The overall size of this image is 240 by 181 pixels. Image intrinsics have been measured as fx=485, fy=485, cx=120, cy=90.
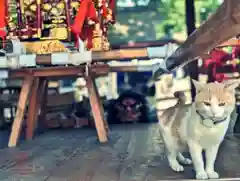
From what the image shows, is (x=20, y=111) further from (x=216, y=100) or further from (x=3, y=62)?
(x=216, y=100)

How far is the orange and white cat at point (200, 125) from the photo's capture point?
151cm

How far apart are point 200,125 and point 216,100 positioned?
0.12 metres

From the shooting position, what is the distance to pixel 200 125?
1583 millimetres

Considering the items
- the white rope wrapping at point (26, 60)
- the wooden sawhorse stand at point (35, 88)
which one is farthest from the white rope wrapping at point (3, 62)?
the wooden sawhorse stand at point (35, 88)

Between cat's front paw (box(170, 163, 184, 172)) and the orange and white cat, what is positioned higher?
the orange and white cat

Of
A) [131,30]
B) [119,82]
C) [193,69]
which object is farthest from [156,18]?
[193,69]

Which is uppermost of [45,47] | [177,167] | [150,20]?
[150,20]

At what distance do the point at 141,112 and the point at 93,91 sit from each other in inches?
48.3

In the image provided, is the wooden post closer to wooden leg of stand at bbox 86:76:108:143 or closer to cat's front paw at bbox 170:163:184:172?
wooden leg of stand at bbox 86:76:108:143

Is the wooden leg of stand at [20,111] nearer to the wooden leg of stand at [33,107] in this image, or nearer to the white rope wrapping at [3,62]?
the wooden leg of stand at [33,107]

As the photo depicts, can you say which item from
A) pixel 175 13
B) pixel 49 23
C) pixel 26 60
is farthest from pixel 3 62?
pixel 175 13

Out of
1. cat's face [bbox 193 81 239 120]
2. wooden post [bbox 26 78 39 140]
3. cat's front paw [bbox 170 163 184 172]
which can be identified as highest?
cat's face [bbox 193 81 239 120]

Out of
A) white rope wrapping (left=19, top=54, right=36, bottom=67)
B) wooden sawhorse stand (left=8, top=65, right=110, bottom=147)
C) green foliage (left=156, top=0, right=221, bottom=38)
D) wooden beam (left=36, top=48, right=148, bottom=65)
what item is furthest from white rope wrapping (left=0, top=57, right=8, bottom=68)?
green foliage (left=156, top=0, right=221, bottom=38)

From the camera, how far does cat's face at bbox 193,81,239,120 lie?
4.92 ft
